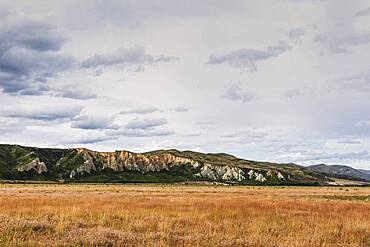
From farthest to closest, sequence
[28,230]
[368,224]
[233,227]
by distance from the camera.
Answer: [368,224] < [233,227] < [28,230]

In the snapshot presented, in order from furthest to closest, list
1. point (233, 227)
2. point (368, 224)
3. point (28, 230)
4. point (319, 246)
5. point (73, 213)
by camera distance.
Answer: point (73, 213), point (368, 224), point (233, 227), point (28, 230), point (319, 246)

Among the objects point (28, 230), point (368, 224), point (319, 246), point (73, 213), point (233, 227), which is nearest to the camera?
point (319, 246)

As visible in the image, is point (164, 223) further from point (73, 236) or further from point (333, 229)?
point (333, 229)

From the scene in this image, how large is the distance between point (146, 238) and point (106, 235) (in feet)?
5.06

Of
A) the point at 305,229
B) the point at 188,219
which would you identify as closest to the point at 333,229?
the point at 305,229

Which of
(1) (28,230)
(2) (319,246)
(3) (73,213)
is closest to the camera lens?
(2) (319,246)

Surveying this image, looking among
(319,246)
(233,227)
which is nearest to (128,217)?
(233,227)

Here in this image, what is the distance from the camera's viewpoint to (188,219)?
22.2 m

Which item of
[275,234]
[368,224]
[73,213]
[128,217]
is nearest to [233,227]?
[275,234]

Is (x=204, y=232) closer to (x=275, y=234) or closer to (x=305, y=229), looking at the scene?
(x=275, y=234)

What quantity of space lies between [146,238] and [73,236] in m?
2.68

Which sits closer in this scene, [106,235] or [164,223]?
[106,235]

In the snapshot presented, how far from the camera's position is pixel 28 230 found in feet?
54.3

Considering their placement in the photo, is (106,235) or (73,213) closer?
(106,235)
